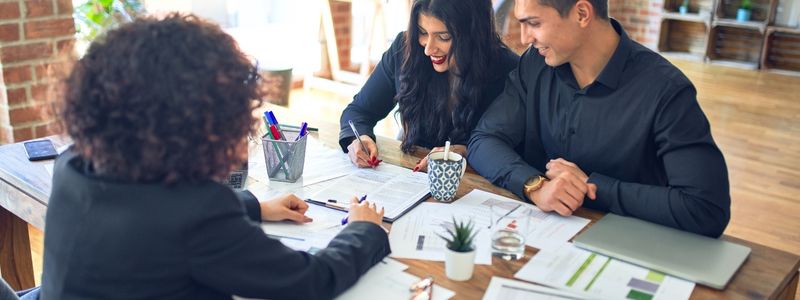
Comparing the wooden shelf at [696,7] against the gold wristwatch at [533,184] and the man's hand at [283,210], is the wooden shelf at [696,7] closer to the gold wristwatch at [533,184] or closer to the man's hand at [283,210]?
the gold wristwatch at [533,184]

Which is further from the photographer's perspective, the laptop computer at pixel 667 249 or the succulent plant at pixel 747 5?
the succulent plant at pixel 747 5

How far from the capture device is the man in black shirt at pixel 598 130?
1489 mm

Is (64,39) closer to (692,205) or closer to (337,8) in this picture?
(692,205)

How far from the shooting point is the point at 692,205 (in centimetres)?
143

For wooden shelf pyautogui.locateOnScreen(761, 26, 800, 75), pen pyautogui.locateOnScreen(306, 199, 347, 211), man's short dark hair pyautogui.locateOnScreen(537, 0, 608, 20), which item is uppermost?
man's short dark hair pyautogui.locateOnScreen(537, 0, 608, 20)

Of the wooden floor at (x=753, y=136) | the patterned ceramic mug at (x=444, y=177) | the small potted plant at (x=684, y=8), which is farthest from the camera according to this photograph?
the small potted plant at (x=684, y=8)

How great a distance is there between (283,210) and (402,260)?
0.89 ft

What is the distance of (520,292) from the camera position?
119 cm

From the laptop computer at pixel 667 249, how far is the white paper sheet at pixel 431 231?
18 centimetres

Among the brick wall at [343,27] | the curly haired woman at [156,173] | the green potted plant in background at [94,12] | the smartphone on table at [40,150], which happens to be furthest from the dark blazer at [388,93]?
the brick wall at [343,27]

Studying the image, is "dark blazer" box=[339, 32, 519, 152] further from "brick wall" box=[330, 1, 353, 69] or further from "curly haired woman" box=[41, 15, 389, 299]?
"brick wall" box=[330, 1, 353, 69]

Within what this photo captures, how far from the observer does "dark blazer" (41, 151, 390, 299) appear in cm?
98

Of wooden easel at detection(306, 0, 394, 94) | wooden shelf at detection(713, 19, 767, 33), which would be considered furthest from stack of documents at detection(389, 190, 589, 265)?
wooden shelf at detection(713, 19, 767, 33)

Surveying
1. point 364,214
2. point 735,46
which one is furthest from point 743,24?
point 364,214
